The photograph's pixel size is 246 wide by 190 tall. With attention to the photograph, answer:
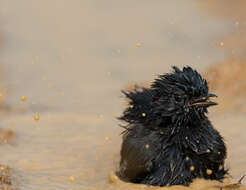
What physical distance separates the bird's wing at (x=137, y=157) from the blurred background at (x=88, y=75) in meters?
0.43

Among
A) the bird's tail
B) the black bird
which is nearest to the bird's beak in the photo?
the black bird

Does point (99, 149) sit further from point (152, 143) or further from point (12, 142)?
point (152, 143)

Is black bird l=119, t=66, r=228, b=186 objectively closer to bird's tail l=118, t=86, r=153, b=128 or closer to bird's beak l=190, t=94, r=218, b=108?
bird's beak l=190, t=94, r=218, b=108

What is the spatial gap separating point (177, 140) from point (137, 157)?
0.53 m

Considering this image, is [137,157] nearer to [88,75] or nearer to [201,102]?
[201,102]

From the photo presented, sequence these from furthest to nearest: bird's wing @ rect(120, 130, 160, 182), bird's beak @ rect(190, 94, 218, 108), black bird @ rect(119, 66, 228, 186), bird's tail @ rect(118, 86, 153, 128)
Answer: bird's tail @ rect(118, 86, 153, 128), bird's wing @ rect(120, 130, 160, 182), black bird @ rect(119, 66, 228, 186), bird's beak @ rect(190, 94, 218, 108)

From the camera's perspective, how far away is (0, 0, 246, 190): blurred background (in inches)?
238

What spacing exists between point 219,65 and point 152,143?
6812 millimetres

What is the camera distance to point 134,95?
5453 millimetres

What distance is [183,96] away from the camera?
14.5ft

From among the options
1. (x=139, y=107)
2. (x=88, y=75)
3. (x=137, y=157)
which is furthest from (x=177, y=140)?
(x=88, y=75)

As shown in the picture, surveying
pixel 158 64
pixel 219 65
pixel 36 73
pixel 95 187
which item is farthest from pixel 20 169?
pixel 158 64

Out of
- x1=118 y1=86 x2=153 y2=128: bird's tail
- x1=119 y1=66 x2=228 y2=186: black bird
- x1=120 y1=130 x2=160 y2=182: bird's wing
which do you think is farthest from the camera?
x1=118 y1=86 x2=153 y2=128: bird's tail

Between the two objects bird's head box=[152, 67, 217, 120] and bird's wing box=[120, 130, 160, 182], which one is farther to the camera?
bird's wing box=[120, 130, 160, 182]
